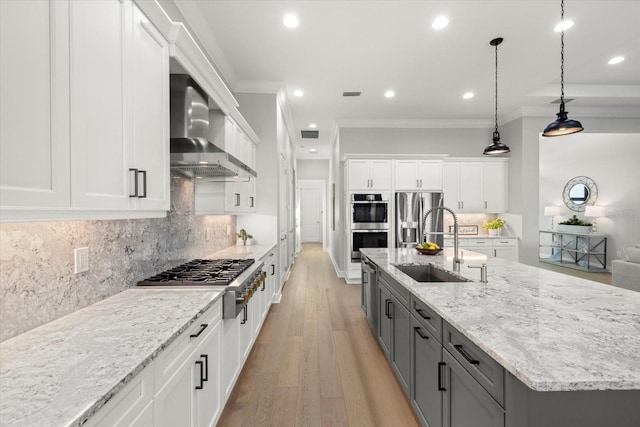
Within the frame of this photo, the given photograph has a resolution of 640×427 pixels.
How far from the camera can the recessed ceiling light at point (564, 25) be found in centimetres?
310

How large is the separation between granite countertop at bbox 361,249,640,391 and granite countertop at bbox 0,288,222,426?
1.18 meters

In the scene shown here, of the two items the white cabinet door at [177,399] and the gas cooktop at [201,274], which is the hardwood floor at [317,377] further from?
the gas cooktop at [201,274]

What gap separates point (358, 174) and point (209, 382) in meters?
4.51

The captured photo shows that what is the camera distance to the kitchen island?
90 centimetres

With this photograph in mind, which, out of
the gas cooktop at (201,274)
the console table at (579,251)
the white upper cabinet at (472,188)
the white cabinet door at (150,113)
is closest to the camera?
the white cabinet door at (150,113)

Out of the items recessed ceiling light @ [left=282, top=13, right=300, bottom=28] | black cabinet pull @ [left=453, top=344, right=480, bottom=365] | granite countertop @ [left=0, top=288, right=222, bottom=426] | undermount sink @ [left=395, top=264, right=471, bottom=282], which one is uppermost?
recessed ceiling light @ [left=282, top=13, right=300, bottom=28]

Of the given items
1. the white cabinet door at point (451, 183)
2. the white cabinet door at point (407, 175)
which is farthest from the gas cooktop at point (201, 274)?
the white cabinet door at point (451, 183)

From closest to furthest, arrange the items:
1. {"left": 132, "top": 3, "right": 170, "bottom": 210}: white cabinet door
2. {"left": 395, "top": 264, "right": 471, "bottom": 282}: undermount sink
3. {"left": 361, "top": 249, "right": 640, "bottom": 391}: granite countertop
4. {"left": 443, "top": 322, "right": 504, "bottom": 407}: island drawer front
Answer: {"left": 361, "top": 249, "right": 640, "bottom": 391}: granite countertop, {"left": 443, "top": 322, "right": 504, "bottom": 407}: island drawer front, {"left": 132, "top": 3, "right": 170, "bottom": 210}: white cabinet door, {"left": 395, "top": 264, "right": 471, "bottom": 282}: undermount sink

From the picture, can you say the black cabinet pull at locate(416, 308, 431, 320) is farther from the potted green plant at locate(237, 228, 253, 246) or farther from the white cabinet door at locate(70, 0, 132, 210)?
the potted green plant at locate(237, 228, 253, 246)

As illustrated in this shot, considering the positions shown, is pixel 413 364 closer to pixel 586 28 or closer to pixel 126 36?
pixel 126 36

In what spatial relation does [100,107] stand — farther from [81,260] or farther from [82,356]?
[82,356]

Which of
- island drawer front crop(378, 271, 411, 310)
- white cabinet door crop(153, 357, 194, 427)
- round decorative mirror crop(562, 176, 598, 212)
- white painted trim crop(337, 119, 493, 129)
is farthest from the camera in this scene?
round decorative mirror crop(562, 176, 598, 212)

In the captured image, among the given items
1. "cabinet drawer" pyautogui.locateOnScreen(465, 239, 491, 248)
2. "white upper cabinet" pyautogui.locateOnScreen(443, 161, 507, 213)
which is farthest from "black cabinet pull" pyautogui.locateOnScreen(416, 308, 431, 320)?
"white upper cabinet" pyautogui.locateOnScreen(443, 161, 507, 213)

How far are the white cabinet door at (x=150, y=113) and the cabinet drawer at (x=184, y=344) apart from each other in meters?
0.63
